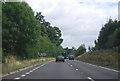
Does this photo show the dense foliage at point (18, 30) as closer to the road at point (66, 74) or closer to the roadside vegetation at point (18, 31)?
the roadside vegetation at point (18, 31)

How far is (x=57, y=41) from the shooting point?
6398 inches

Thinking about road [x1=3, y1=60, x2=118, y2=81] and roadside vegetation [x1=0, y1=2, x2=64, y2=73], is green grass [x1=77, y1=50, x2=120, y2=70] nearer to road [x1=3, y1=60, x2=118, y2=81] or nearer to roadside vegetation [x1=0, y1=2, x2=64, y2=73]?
road [x1=3, y1=60, x2=118, y2=81]

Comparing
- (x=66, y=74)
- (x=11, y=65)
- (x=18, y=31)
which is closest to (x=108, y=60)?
(x=18, y=31)

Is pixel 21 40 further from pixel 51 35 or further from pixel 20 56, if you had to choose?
Answer: pixel 51 35

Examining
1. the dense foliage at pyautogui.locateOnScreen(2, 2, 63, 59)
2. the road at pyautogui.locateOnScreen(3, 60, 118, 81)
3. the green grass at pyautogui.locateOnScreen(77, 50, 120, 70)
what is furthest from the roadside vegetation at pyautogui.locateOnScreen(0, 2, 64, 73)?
the road at pyautogui.locateOnScreen(3, 60, 118, 81)

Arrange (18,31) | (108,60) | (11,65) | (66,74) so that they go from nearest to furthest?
(66,74), (11,65), (18,31), (108,60)

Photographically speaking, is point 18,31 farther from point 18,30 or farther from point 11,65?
point 11,65

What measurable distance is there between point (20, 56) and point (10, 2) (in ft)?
34.5

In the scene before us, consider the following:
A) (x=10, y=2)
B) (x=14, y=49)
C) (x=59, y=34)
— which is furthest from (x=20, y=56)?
(x=59, y=34)

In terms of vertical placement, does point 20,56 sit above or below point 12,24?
below

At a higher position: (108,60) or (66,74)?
(108,60)

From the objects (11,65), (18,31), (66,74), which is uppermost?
(18,31)

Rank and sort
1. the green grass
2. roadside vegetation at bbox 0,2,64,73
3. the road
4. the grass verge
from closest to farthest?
1. the road
2. the grass verge
3. the green grass
4. roadside vegetation at bbox 0,2,64,73

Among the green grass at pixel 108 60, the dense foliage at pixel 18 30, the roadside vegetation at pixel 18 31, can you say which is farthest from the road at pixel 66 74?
the dense foliage at pixel 18 30
